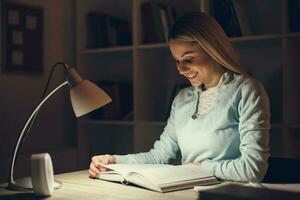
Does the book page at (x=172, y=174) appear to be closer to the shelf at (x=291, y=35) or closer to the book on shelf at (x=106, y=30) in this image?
the shelf at (x=291, y=35)

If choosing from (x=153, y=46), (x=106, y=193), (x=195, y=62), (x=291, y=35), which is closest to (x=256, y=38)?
(x=291, y=35)

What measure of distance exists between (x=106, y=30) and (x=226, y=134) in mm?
1662

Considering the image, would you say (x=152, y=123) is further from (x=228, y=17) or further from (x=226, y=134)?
(x=226, y=134)

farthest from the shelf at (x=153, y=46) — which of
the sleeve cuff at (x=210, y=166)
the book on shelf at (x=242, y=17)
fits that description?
the sleeve cuff at (x=210, y=166)

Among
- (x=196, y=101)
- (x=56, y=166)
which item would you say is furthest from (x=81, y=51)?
(x=196, y=101)

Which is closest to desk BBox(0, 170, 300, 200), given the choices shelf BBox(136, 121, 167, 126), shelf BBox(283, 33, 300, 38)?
shelf BBox(283, 33, 300, 38)

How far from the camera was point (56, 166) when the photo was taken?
118 inches

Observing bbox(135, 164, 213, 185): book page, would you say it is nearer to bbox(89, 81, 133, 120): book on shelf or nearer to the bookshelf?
the bookshelf

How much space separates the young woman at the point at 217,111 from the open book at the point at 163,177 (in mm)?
68

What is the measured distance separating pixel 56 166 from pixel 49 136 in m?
0.23

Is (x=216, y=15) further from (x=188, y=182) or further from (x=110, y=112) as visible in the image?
(x=188, y=182)

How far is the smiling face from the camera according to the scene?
1.73 metres

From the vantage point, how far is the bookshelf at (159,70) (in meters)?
2.33

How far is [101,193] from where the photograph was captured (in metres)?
1.40
